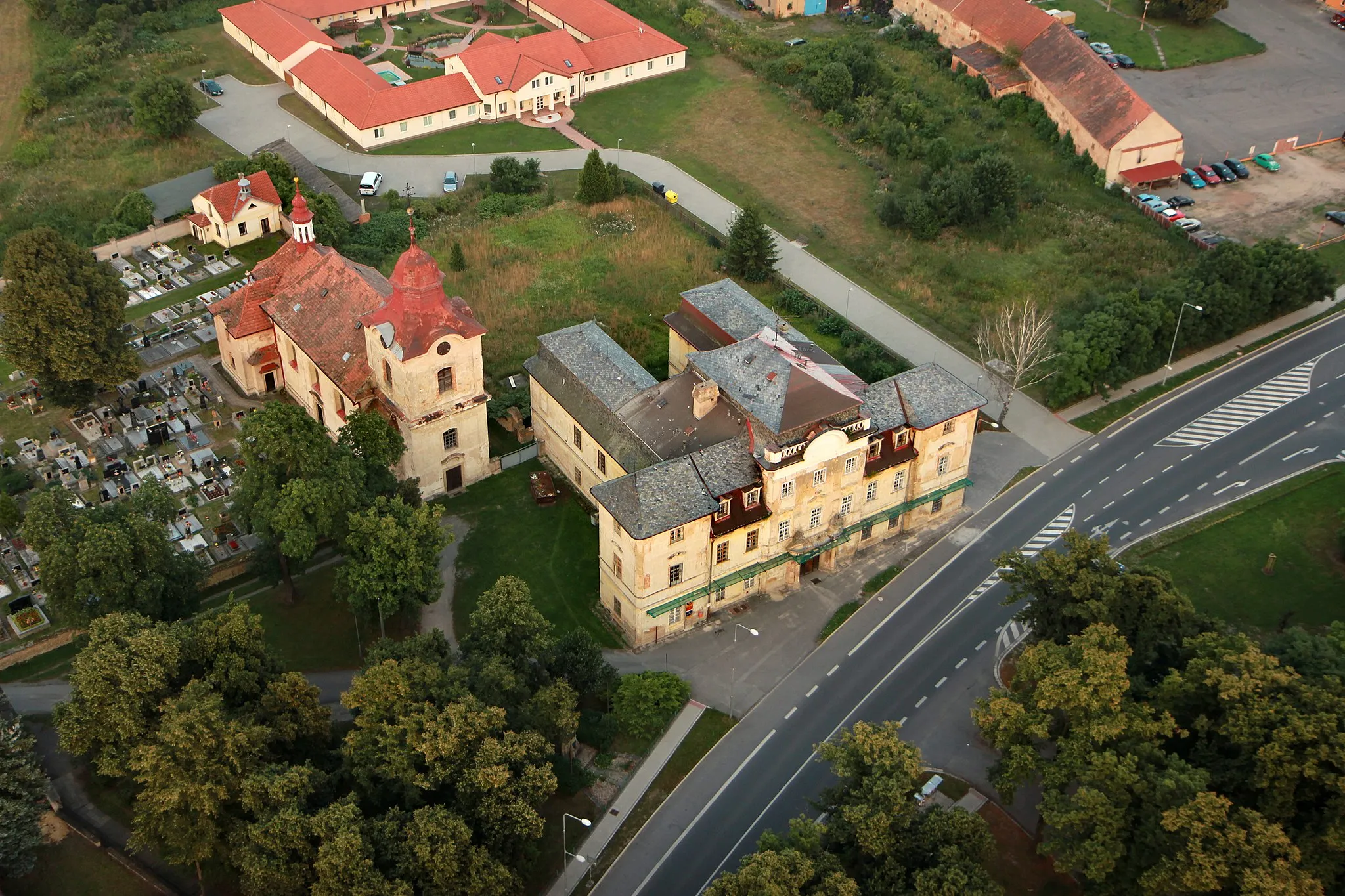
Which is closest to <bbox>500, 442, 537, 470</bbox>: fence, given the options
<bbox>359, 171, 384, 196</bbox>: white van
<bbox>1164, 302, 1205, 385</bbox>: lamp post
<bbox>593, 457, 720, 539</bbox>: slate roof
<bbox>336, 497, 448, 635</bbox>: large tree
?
<bbox>336, 497, 448, 635</bbox>: large tree

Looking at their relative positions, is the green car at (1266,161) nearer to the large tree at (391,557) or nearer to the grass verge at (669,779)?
the grass verge at (669,779)

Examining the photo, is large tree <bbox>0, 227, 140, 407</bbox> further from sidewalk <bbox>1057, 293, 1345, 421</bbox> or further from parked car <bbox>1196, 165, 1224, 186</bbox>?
parked car <bbox>1196, 165, 1224, 186</bbox>

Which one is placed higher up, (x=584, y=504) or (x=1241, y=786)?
(x=1241, y=786)

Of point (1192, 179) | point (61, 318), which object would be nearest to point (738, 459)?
point (61, 318)

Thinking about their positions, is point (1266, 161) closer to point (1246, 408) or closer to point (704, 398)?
point (1246, 408)

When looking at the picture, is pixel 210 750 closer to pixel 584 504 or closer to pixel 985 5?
pixel 584 504

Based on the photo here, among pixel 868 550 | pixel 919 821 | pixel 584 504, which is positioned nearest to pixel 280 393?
pixel 584 504
